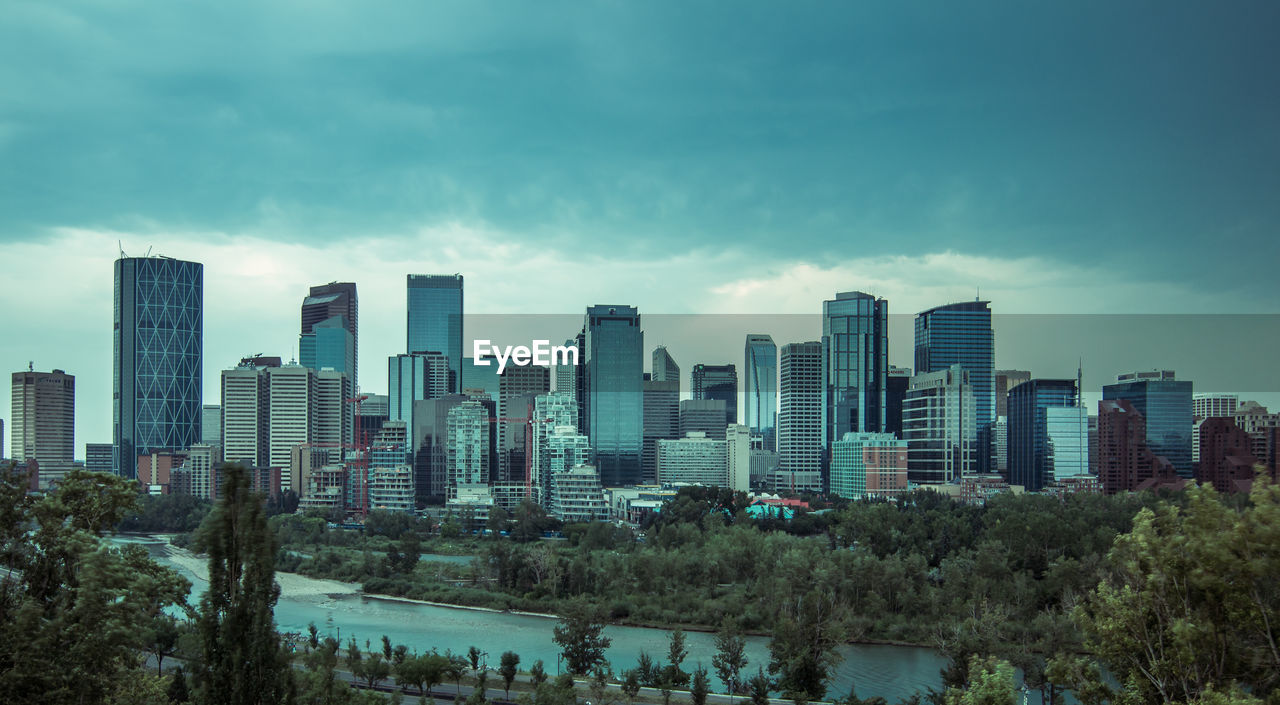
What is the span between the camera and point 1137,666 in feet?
11.1

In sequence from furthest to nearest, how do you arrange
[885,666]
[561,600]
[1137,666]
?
1. [561,600]
2. [885,666]
3. [1137,666]

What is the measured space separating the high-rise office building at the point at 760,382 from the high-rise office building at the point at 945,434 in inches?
497

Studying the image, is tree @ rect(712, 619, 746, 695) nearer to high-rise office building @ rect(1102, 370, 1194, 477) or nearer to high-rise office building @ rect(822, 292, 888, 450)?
high-rise office building @ rect(1102, 370, 1194, 477)

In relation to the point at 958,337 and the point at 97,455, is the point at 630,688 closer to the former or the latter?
the point at 958,337

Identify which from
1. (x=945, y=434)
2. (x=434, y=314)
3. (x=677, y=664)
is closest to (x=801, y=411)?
(x=945, y=434)

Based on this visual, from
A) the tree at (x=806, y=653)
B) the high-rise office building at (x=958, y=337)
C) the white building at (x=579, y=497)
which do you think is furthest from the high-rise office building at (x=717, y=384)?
the tree at (x=806, y=653)

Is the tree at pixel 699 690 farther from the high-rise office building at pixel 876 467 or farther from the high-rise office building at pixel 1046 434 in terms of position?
the high-rise office building at pixel 1046 434

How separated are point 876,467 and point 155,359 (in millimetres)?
29454

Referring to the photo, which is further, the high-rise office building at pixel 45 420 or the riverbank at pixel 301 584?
the high-rise office building at pixel 45 420

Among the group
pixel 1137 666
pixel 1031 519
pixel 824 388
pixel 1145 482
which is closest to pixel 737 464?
pixel 824 388

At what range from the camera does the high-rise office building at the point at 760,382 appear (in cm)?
4175

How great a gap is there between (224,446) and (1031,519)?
2935 centimetres

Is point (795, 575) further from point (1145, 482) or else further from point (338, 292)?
point (338, 292)

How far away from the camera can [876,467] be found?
26.8 meters
